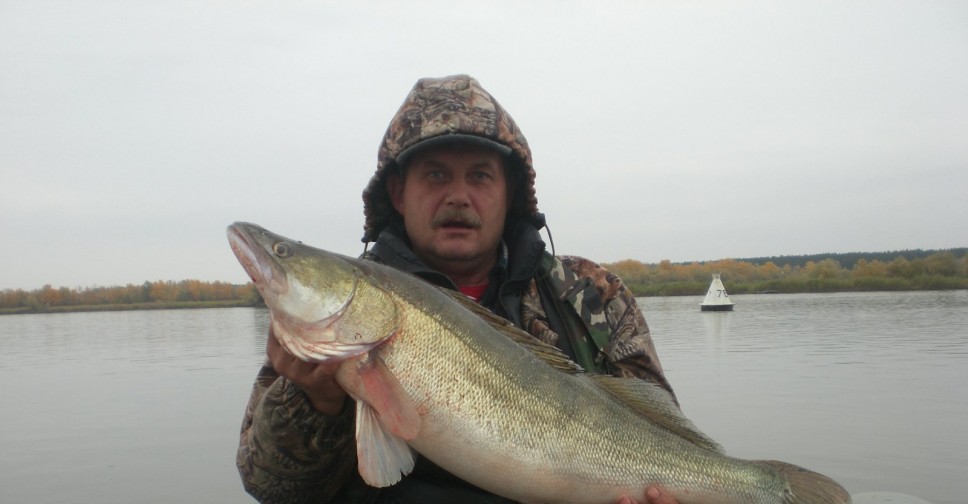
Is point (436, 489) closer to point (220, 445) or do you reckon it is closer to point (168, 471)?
point (168, 471)

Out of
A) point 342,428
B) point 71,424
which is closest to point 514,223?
Result: point 342,428

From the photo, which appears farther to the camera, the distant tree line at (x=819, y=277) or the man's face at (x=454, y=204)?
the distant tree line at (x=819, y=277)

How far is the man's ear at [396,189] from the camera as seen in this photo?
4348 mm

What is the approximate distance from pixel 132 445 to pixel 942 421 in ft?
44.2

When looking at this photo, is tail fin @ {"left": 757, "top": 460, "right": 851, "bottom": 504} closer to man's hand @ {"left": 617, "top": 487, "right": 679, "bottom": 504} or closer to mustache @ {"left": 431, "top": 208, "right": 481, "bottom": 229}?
man's hand @ {"left": 617, "top": 487, "right": 679, "bottom": 504}

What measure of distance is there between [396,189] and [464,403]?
2.04 meters

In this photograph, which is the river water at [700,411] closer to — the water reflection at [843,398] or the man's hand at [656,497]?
the water reflection at [843,398]

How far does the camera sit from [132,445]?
444 inches

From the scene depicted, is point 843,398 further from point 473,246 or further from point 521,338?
point 521,338

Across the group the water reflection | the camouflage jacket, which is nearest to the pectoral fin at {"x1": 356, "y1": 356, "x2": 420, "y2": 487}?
the camouflage jacket

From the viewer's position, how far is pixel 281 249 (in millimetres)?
2889

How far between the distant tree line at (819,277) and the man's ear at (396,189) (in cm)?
4961

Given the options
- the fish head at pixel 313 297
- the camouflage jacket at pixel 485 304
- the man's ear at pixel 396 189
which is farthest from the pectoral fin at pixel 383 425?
A: the man's ear at pixel 396 189

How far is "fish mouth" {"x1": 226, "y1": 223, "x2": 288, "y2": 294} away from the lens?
2.80 metres
